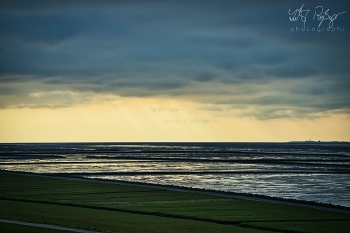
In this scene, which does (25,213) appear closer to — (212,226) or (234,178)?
(212,226)

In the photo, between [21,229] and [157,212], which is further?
[157,212]

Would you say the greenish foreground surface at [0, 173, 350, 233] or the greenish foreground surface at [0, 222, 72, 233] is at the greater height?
the greenish foreground surface at [0, 222, 72, 233]

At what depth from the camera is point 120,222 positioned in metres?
29.9

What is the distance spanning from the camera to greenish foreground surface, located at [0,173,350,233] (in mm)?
28766

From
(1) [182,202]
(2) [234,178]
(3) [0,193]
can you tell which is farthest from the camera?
(2) [234,178]

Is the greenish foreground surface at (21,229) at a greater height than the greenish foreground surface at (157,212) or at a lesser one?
greater

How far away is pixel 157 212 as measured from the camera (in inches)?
1373

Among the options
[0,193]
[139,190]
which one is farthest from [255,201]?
[0,193]

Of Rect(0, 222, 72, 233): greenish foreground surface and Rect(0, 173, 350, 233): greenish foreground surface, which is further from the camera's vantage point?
Rect(0, 173, 350, 233): greenish foreground surface

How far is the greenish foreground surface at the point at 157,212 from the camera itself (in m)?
28.8

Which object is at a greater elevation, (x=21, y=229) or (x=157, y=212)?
(x=21, y=229)

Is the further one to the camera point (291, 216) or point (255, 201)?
point (255, 201)

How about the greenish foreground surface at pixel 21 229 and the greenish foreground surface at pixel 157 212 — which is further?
the greenish foreground surface at pixel 157 212

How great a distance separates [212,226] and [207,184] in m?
31.8
